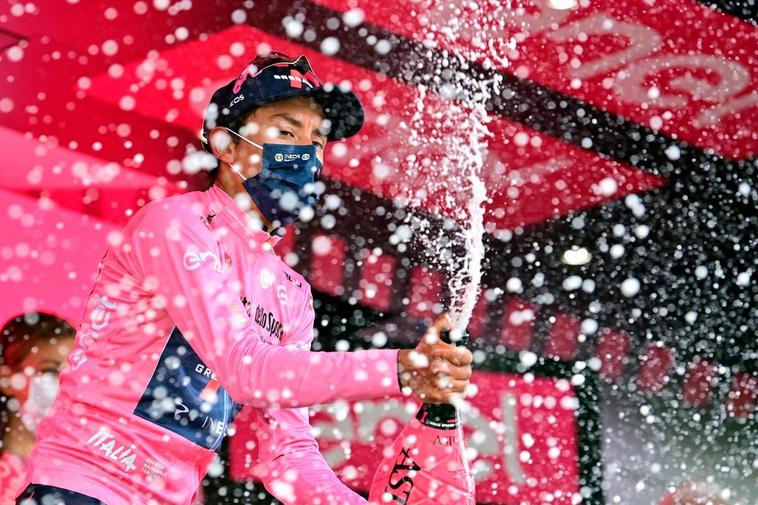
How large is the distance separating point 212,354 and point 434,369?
0.51 meters

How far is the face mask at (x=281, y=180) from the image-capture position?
215 centimetres

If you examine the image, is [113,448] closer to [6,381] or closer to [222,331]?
[222,331]

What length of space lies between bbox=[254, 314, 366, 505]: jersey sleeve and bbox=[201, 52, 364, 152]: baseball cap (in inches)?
24.3

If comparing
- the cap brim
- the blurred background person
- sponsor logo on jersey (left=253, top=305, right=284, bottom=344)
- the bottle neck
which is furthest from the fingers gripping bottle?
the blurred background person

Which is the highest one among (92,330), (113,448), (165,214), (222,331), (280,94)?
(280,94)

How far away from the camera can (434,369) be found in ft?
5.19

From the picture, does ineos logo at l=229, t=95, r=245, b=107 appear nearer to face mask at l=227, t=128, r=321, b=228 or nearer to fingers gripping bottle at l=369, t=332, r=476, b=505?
face mask at l=227, t=128, r=321, b=228

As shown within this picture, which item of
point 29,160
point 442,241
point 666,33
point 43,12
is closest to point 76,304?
point 29,160

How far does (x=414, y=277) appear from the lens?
531cm

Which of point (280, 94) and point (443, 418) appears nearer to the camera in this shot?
point (443, 418)

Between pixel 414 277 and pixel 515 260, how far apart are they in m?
0.99

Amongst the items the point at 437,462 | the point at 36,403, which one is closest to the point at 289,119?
the point at 437,462

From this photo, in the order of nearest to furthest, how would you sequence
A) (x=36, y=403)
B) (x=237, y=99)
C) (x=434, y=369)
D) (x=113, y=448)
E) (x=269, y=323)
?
1. (x=434, y=369)
2. (x=113, y=448)
3. (x=269, y=323)
4. (x=237, y=99)
5. (x=36, y=403)

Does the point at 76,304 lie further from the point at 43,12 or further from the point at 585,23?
the point at 585,23
